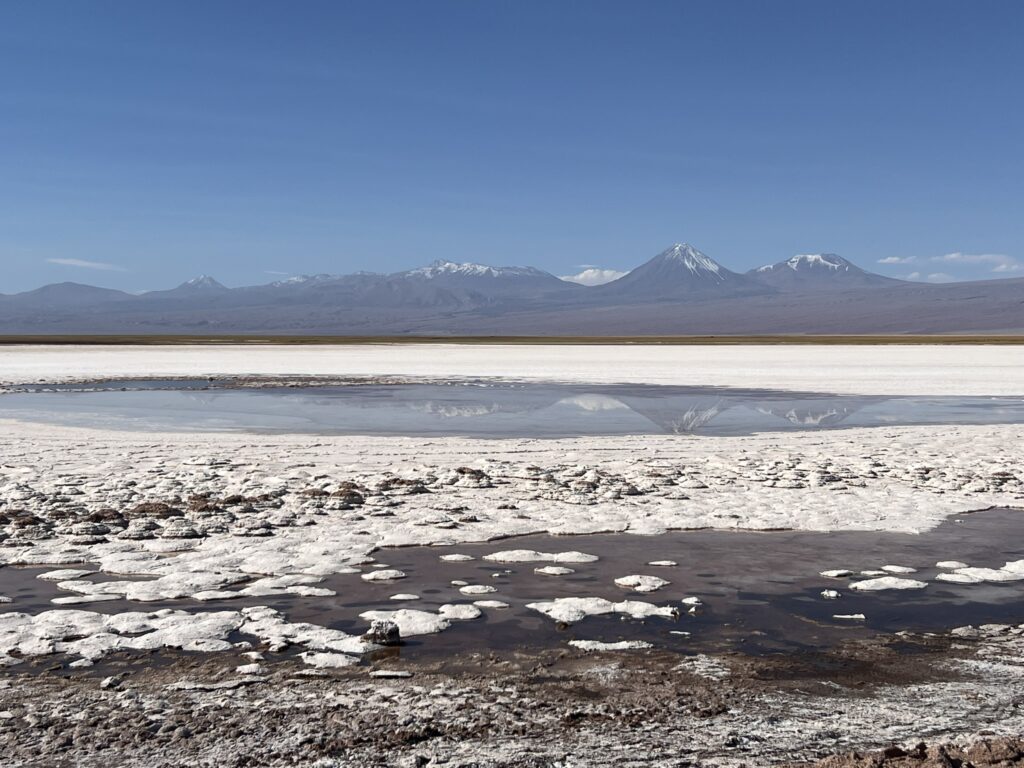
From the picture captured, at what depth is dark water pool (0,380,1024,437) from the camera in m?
15.9

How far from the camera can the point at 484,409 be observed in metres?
19.5

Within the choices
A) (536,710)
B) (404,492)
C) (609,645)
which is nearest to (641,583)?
(609,645)

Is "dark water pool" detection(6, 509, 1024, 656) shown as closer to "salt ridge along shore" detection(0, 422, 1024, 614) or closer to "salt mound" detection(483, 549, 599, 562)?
"salt mound" detection(483, 549, 599, 562)

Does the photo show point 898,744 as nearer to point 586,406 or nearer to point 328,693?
point 328,693

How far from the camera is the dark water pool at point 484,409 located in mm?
15852

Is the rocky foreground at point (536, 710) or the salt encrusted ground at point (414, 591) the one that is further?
the salt encrusted ground at point (414, 591)

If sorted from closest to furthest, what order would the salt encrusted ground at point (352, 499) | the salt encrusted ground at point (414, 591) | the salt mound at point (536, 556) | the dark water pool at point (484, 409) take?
the salt encrusted ground at point (414, 591) → the salt encrusted ground at point (352, 499) → the salt mound at point (536, 556) → the dark water pool at point (484, 409)

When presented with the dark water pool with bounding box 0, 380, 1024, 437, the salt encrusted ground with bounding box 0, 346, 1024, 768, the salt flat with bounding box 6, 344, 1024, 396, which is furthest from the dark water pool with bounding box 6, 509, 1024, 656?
the salt flat with bounding box 6, 344, 1024, 396

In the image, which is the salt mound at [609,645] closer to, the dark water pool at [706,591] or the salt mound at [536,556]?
the dark water pool at [706,591]

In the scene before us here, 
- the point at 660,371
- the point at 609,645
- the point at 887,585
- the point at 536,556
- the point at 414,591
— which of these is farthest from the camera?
the point at 660,371

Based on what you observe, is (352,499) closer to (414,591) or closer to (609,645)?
(414,591)

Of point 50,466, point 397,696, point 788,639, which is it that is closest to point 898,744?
point 788,639

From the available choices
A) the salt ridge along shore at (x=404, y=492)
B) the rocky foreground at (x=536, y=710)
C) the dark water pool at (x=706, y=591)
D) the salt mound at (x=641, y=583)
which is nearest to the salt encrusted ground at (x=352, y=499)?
the salt ridge along shore at (x=404, y=492)

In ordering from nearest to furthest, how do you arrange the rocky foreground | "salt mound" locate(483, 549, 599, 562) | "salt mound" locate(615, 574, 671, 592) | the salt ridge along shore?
1. the rocky foreground
2. "salt mound" locate(615, 574, 671, 592)
3. "salt mound" locate(483, 549, 599, 562)
4. the salt ridge along shore
